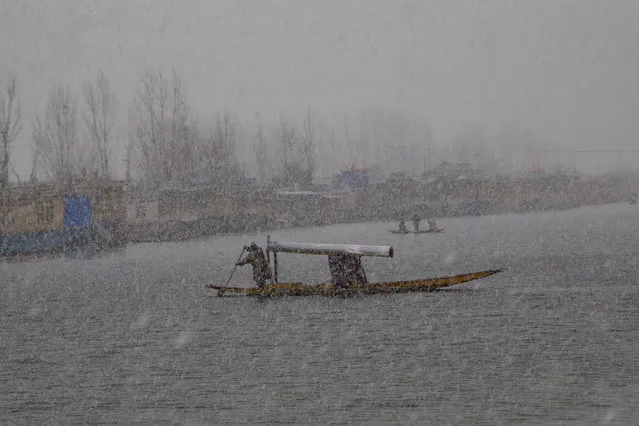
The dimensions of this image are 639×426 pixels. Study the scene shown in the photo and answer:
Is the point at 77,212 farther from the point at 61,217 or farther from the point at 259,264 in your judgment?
the point at 259,264

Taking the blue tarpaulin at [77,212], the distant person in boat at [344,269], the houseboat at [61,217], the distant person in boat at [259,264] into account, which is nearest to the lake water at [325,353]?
the distant person in boat at [344,269]

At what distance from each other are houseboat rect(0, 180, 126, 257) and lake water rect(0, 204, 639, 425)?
13.7m

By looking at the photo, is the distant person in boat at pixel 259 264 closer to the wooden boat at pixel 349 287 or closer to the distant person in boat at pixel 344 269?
the wooden boat at pixel 349 287

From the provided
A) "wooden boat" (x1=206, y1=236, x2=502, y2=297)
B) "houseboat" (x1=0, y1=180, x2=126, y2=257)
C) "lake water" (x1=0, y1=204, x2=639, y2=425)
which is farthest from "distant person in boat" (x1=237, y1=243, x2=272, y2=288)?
"houseboat" (x1=0, y1=180, x2=126, y2=257)

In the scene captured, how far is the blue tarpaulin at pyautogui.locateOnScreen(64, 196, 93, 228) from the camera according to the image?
5334 centimetres

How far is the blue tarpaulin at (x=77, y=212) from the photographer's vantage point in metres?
53.3

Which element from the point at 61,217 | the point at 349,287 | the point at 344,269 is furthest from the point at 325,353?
the point at 61,217

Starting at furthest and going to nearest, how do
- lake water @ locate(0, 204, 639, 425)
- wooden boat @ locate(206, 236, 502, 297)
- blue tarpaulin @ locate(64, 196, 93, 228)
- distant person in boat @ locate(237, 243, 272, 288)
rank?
blue tarpaulin @ locate(64, 196, 93, 228)
distant person in boat @ locate(237, 243, 272, 288)
wooden boat @ locate(206, 236, 502, 297)
lake water @ locate(0, 204, 639, 425)

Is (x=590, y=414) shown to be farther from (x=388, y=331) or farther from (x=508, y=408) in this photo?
(x=388, y=331)

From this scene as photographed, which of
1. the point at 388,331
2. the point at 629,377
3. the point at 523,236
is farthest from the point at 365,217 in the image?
the point at 629,377

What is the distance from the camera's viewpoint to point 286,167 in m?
94.7

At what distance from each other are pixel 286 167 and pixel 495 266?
56551 millimetres

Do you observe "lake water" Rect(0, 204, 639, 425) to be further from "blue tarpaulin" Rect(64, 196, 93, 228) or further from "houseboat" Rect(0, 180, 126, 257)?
"blue tarpaulin" Rect(64, 196, 93, 228)

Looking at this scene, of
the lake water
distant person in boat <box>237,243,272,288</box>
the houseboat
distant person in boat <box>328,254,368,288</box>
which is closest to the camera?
the lake water
